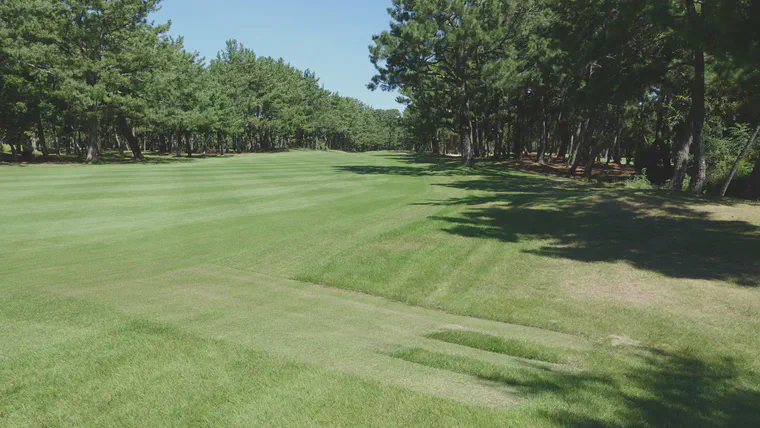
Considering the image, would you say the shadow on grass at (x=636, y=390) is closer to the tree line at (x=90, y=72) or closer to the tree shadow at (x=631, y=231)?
the tree shadow at (x=631, y=231)

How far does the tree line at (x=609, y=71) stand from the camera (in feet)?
46.0

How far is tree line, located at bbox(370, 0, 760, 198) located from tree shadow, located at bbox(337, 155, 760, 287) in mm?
4177

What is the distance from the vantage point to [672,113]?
34125mm

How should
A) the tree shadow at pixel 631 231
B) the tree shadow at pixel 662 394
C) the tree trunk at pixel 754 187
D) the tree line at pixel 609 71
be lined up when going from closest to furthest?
the tree shadow at pixel 662 394
the tree shadow at pixel 631 231
the tree line at pixel 609 71
the tree trunk at pixel 754 187

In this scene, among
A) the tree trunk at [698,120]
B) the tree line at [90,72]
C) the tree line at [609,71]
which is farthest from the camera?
the tree line at [90,72]

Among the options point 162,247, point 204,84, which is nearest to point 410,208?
point 162,247

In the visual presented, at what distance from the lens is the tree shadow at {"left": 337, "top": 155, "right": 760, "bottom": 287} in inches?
347

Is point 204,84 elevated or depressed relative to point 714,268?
elevated

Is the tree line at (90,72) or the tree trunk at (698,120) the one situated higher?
the tree line at (90,72)

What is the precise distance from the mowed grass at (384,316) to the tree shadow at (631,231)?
8cm

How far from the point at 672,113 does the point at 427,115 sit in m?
24.3

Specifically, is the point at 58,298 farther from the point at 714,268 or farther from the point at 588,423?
the point at 714,268

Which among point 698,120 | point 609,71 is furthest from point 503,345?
point 609,71

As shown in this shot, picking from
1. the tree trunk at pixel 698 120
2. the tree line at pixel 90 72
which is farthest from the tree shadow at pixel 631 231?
the tree line at pixel 90 72
